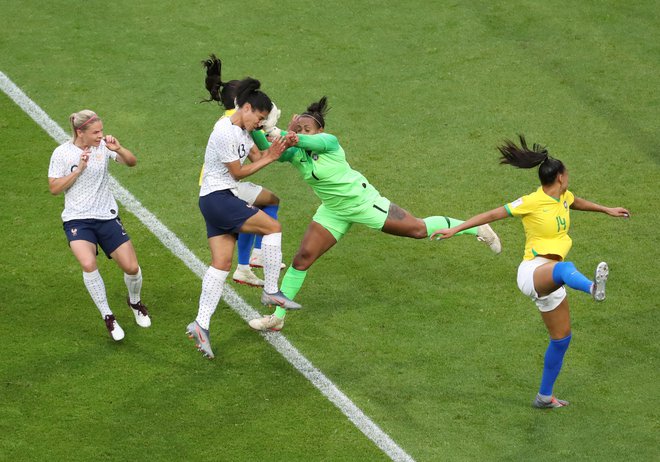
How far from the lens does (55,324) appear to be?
10867 millimetres

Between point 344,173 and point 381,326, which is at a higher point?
point 344,173

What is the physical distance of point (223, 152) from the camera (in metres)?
9.95

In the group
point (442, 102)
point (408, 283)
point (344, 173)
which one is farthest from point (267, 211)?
point (442, 102)

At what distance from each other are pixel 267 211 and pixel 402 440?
2.76 m

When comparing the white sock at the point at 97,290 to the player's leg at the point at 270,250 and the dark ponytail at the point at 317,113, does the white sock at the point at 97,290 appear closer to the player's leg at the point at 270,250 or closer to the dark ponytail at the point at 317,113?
the player's leg at the point at 270,250

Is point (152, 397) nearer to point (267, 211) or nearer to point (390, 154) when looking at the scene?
point (267, 211)

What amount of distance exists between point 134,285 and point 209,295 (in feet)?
2.99

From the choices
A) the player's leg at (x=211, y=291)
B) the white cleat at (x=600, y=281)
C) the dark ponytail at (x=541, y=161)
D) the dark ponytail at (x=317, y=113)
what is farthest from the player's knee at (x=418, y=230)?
the white cleat at (x=600, y=281)

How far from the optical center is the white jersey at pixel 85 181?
10172 millimetres

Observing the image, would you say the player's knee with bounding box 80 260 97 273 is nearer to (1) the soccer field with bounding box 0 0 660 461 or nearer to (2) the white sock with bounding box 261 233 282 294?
(1) the soccer field with bounding box 0 0 660 461

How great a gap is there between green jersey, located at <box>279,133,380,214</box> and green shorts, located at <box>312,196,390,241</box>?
0.04m

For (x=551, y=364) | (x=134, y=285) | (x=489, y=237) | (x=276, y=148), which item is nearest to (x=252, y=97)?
(x=276, y=148)

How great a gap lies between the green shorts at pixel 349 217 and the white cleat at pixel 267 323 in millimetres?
931

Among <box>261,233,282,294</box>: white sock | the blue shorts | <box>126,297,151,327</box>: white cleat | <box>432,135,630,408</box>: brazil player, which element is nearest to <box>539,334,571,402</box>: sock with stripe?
<box>432,135,630,408</box>: brazil player
